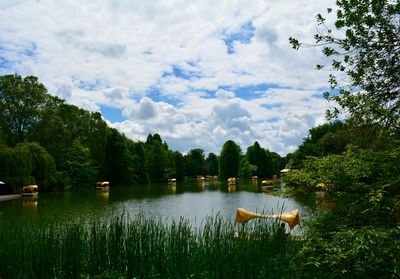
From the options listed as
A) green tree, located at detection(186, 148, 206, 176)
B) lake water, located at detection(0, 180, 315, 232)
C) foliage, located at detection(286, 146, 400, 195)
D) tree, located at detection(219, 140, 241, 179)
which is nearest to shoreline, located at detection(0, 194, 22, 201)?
lake water, located at detection(0, 180, 315, 232)

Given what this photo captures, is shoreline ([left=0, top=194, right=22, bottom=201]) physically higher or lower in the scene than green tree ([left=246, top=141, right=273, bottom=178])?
lower

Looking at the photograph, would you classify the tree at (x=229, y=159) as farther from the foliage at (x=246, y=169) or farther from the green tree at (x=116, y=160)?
the green tree at (x=116, y=160)

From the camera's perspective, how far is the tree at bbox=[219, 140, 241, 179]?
99.5 m

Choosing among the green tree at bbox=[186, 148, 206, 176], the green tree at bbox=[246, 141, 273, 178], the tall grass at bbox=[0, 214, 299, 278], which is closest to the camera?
the tall grass at bbox=[0, 214, 299, 278]

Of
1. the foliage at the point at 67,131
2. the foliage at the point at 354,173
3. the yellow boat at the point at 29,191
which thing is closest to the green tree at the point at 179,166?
the foliage at the point at 67,131

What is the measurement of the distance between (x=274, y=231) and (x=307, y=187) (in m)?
2.30

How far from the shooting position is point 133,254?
6961 millimetres

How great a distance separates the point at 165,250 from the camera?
7371 millimetres

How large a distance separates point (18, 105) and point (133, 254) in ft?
168

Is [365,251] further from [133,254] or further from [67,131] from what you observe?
[67,131]

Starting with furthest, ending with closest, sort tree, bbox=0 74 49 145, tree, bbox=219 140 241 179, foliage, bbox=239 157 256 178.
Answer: foliage, bbox=239 157 256 178 → tree, bbox=219 140 241 179 → tree, bbox=0 74 49 145

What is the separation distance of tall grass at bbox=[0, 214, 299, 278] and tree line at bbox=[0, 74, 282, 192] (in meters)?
35.3

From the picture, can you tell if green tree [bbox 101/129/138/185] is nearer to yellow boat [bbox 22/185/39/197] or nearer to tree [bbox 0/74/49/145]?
tree [bbox 0/74/49/145]

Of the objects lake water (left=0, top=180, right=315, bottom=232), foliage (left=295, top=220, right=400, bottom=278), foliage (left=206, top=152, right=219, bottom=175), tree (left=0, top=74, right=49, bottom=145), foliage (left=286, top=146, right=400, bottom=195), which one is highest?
tree (left=0, top=74, right=49, bottom=145)
